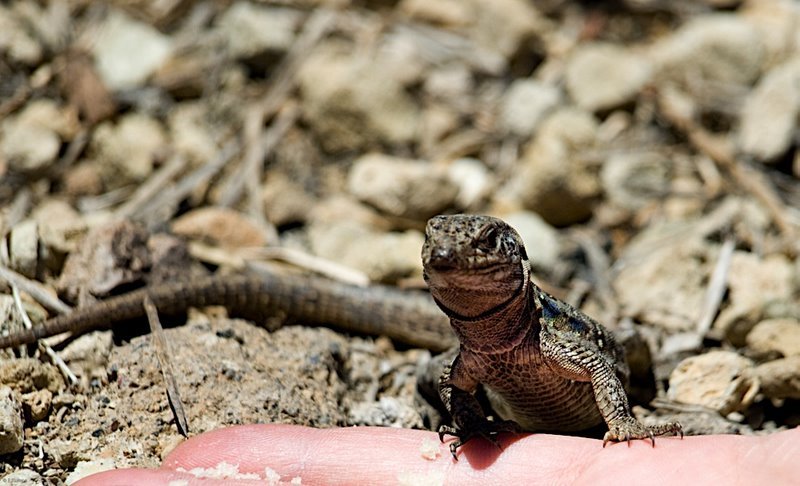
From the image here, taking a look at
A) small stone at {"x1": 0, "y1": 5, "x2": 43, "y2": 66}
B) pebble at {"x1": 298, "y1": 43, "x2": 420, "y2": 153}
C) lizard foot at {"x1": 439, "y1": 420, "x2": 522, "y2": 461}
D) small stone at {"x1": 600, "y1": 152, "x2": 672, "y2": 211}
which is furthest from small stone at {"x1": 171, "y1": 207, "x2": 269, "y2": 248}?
small stone at {"x1": 600, "y1": 152, "x2": 672, "y2": 211}

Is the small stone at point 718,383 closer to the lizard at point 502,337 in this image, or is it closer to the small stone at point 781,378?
the small stone at point 781,378

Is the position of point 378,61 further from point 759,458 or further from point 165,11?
point 759,458

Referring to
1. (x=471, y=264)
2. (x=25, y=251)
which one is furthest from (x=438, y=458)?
(x=25, y=251)

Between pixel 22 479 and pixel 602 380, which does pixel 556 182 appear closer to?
pixel 602 380

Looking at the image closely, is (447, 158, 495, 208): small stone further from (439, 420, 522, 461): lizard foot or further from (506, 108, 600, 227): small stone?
(439, 420, 522, 461): lizard foot

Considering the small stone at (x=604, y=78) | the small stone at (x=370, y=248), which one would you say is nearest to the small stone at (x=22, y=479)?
the small stone at (x=370, y=248)

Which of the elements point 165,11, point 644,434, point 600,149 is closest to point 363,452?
point 644,434
